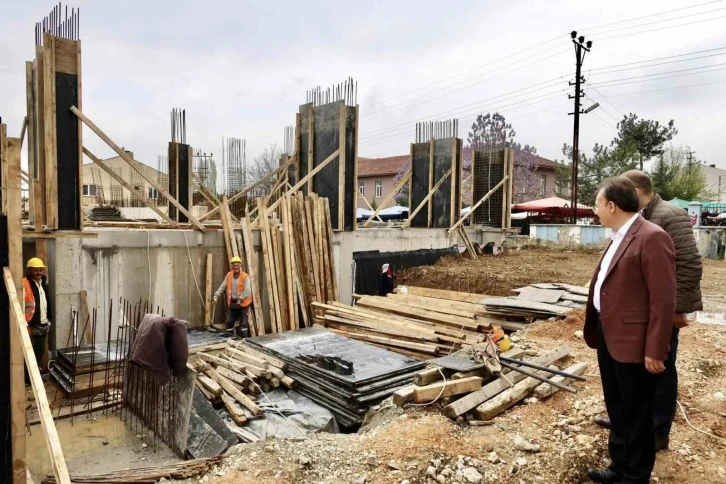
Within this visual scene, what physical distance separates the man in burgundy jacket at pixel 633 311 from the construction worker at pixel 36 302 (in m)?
6.74

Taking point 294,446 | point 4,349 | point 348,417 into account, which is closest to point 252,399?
point 348,417

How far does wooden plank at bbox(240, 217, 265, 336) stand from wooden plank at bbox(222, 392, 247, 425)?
3.28 meters

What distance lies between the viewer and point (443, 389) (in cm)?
437

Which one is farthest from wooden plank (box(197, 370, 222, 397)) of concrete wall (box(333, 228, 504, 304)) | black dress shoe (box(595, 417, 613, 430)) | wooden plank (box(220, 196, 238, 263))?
concrete wall (box(333, 228, 504, 304))

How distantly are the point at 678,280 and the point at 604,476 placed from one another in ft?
4.77

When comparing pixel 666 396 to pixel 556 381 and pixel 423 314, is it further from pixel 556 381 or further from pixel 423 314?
pixel 423 314

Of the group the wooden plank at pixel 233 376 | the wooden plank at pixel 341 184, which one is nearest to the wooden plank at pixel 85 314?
the wooden plank at pixel 233 376

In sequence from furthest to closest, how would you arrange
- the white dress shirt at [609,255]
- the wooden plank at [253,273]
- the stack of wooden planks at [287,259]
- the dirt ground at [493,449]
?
the stack of wooden planks at [287,259] → the wooden plank at [253,273] → the dirt ground at [493,449] → the white dress shirt at [609,255]

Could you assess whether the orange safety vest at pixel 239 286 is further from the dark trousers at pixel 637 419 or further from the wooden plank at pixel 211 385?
the dark trousers at pixel 637 419

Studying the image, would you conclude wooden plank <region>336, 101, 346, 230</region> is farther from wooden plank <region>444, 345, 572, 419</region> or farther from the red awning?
the red awning

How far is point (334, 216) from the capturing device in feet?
36.3

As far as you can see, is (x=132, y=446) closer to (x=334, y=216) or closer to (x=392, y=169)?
(x=334, y=216)

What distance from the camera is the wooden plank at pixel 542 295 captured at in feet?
28.2

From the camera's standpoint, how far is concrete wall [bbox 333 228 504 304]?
11.1 m
